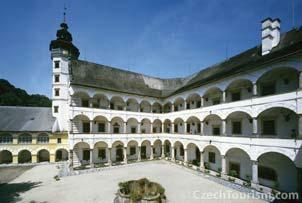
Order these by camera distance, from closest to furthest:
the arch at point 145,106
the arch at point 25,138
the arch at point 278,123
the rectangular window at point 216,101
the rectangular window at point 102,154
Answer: the arch at point 278,123 < the rectangular window at point 216,101 < the rectangular window at point 102,154 < the arch at point 25,138 < the arch at point 145,106

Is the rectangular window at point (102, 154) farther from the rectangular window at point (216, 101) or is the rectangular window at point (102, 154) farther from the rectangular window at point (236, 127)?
the rectangular window at point (236, 127)

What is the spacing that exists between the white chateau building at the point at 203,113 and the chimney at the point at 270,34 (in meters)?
0.10

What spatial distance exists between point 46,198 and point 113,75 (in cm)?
2081

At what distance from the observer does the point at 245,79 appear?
1706cm

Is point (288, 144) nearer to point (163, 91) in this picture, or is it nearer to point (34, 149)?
point (163, 91)

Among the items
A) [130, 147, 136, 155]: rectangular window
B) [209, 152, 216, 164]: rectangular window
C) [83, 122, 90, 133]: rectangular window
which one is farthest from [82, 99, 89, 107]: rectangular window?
[209, 152, 216, 164]: rectangular window

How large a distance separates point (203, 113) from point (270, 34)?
11196mm

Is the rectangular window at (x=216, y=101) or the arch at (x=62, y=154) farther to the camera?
the arch at (x=62, y=154)

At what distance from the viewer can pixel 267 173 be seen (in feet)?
53.7

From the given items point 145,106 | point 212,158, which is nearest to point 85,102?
point 145,106

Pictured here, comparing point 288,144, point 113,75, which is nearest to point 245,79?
point 288,144

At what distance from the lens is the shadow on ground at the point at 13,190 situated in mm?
13753

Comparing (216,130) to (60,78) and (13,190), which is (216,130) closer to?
(13,190)

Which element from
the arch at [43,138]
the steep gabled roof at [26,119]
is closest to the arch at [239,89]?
the steep gabled roof at [26,119]
